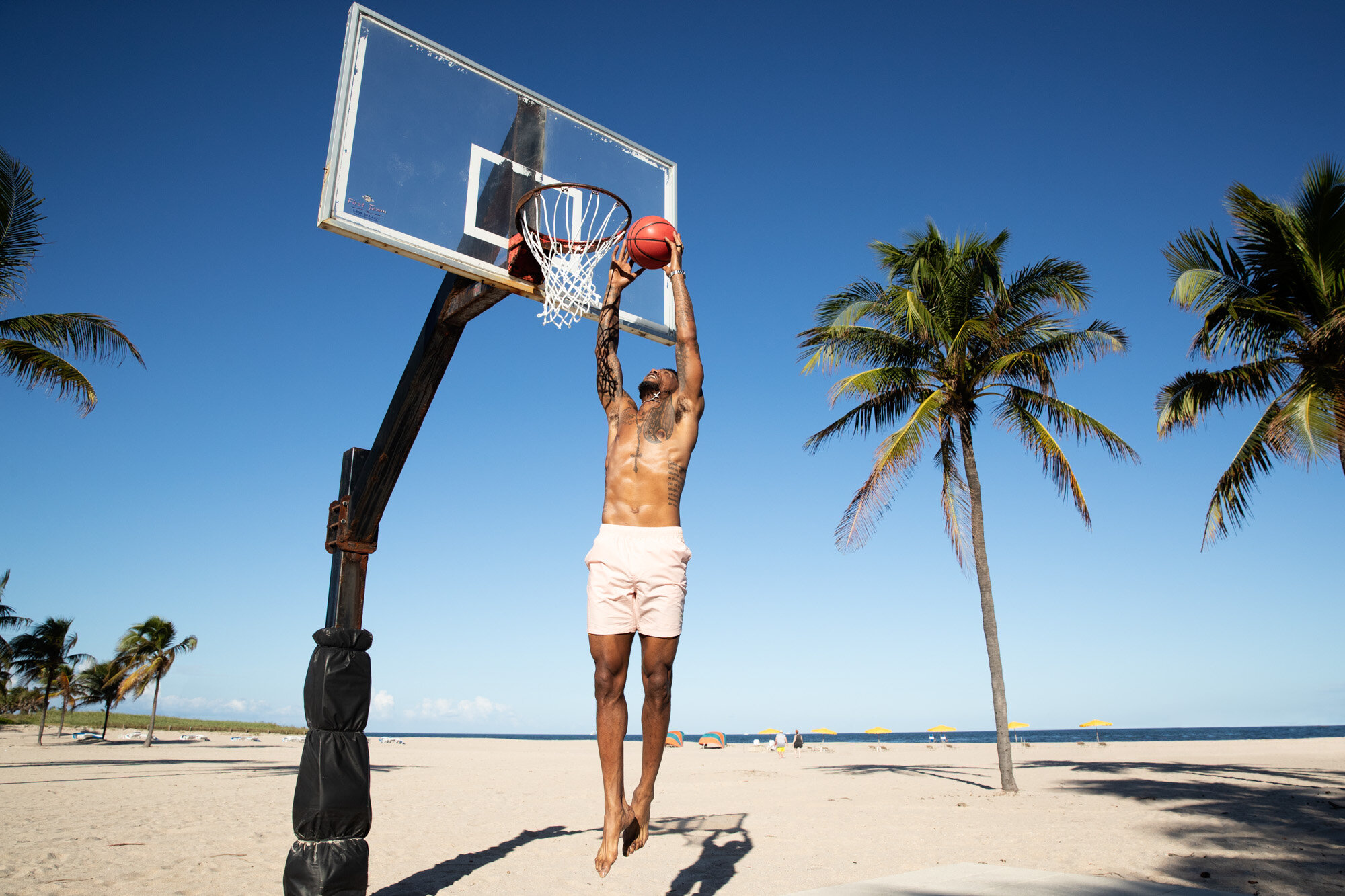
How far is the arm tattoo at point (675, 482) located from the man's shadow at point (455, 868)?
15.5 ft

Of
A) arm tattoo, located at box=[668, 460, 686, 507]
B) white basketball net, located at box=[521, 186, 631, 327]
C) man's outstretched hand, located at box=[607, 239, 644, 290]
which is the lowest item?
arm tattoo, located at box=[668, 460, 686, 507]

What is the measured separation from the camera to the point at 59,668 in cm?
3394

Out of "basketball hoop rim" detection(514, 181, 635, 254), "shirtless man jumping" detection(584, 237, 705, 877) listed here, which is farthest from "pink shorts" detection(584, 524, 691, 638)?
"basketball hoop rim" detection(514, 181, 635, 254)

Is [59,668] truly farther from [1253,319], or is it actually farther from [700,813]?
[1253,319]

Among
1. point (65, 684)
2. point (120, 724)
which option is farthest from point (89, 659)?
point (120, 724)

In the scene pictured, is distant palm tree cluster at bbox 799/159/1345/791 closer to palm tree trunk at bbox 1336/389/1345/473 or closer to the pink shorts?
palm tree trunk at bbox 1336/389/1345/473

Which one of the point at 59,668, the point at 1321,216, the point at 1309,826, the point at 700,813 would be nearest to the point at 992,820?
the point at 1309,826

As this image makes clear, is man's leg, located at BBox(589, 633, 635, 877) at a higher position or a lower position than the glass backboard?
lower

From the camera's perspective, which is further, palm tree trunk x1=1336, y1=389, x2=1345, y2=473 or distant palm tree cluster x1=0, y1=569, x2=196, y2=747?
distant palm tree cluster x1=0, y1=569, x2=196, y2=747

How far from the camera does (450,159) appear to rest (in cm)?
646

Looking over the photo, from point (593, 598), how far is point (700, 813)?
8702 mm

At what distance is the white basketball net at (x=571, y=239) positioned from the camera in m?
6.13

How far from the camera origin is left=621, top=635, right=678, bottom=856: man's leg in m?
4.14

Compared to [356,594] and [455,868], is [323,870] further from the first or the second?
[455,868]
